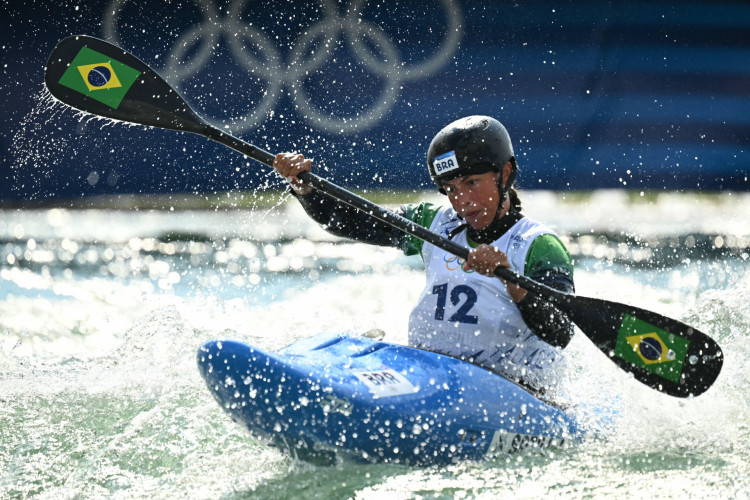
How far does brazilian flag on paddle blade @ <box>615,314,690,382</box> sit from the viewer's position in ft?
11.5

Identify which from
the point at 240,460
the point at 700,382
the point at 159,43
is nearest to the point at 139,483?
the point at 240,460

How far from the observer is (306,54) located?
9.25 metres

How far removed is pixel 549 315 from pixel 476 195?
1.77 ft

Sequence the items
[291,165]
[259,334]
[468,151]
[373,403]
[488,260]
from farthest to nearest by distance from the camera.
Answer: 1. [259,334]
2. [291,165]
3. [468,151]
4. [488,260]
5. [373,403]

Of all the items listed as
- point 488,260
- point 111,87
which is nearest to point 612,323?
point 488,260

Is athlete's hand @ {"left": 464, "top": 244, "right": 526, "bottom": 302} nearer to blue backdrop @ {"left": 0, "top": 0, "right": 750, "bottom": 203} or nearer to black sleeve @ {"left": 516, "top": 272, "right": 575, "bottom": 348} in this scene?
black sleeve @ {"left": 516, "top": 272, "right": 575, "bottom": 348}

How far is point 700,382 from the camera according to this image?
3.50 metres

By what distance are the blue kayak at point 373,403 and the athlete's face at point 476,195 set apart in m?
0.59

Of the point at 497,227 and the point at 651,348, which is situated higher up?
the point at 497,227

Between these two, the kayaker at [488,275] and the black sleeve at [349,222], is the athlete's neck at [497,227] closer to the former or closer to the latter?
the kayaker at [488,275]

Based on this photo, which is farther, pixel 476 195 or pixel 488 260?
pixel 476 195

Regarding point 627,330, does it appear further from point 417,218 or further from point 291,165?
point 291,165

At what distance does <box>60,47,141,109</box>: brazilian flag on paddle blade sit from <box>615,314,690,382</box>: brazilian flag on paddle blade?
228 centimetres

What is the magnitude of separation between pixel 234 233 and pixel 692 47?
4.75 m
